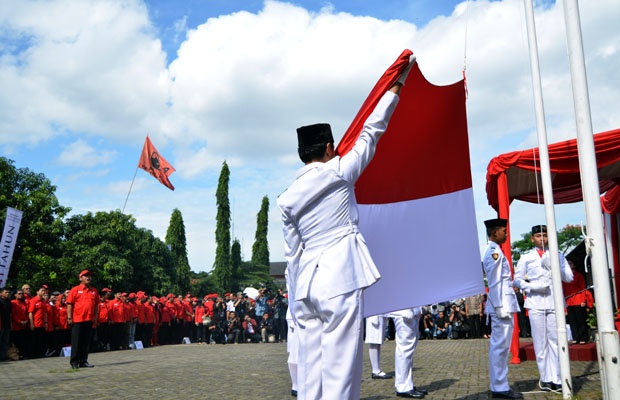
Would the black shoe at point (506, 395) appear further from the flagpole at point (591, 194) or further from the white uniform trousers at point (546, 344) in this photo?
the flagpole at point (591, 194)

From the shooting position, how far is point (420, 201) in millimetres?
6074

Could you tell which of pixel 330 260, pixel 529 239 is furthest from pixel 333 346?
pixel 529 239

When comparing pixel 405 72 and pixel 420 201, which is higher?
pixel 405 72

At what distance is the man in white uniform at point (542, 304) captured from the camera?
26.2 ft

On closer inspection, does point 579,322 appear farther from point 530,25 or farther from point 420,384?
point 530,25

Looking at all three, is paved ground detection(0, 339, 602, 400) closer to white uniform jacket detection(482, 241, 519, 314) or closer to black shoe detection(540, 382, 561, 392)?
black shoe detection(540, 382, 561, 392)

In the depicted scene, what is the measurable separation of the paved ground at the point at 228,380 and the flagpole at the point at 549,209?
1.49 feet

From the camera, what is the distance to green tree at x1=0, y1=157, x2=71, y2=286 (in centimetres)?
3619

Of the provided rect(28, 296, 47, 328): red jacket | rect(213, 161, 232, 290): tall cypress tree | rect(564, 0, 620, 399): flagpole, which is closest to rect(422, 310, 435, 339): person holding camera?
rect(28, 296, 47, 328): red jacket

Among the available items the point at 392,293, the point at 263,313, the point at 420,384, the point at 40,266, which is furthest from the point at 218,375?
the point at 40,266

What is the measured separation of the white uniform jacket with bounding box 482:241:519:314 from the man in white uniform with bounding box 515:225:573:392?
2.31ft

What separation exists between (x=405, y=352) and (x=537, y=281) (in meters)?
2.13

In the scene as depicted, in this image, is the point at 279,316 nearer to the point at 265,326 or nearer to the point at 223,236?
the point at 265,326

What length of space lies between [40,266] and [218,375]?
94.1 feet
